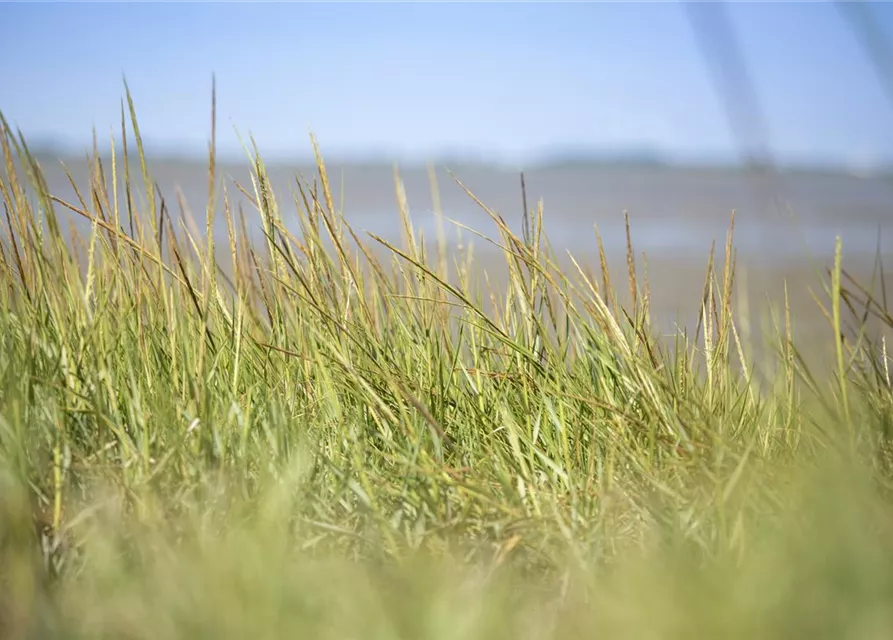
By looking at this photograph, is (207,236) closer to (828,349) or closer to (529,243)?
(529,243)

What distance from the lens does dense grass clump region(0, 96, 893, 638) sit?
39.1 inches

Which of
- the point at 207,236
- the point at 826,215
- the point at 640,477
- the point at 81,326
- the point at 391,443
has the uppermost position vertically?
the point at 207,236

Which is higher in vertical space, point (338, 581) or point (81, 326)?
point (81, 326)

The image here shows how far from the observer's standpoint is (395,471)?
1604mm

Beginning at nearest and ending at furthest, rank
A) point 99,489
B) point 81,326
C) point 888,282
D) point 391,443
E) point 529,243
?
point 99,489, point 391,443, point 81,326, point 529,243, point 888,282

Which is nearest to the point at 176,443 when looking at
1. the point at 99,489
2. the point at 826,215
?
the point at 99,489

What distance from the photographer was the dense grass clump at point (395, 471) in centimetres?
99

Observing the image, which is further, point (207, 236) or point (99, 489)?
point (207, 236)

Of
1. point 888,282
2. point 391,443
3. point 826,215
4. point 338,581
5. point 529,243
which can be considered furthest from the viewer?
point 826,215

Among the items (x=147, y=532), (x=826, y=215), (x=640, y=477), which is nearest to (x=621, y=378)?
(x=640, y=477)

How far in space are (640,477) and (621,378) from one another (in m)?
0.23

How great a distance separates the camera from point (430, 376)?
5.79ft

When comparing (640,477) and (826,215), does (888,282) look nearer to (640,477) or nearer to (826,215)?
(826,215)

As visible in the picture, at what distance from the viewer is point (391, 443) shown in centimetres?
155
